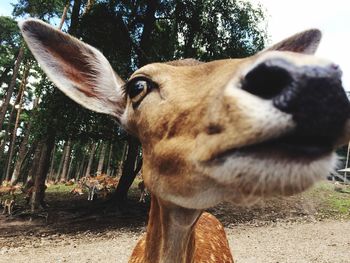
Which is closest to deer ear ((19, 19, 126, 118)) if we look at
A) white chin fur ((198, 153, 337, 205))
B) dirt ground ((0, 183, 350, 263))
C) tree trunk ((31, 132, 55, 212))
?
white chin fur ((198, 153, 337, 205))

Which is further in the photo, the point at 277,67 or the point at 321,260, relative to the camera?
the point at 321,260

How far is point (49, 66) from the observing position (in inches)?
119

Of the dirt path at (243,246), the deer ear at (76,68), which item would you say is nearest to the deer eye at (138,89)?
the deer ear at (76,68)

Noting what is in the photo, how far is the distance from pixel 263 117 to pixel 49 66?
78.2 inches

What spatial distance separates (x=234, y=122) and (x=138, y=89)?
4.10 feet

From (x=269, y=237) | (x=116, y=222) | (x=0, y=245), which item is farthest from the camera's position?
(x=116, y=222)

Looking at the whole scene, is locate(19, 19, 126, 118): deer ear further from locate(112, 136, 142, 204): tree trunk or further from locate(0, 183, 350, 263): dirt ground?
locate(112, 136, 142, 204): tree trunk

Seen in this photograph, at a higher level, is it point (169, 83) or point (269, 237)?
point (169, 83)

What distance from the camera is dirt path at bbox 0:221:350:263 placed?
10.6m

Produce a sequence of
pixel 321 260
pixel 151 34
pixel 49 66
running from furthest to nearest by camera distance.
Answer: pixel 151 34 → pixel 321 260 → pixel 49 66

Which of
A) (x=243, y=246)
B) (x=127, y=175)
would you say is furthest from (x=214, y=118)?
(x=127, y=175)

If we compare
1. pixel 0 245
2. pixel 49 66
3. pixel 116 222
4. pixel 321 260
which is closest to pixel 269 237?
pixel 321 260

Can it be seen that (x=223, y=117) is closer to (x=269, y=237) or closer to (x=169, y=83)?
(x=169, y=83)

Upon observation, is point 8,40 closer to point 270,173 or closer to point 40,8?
point 40,8
